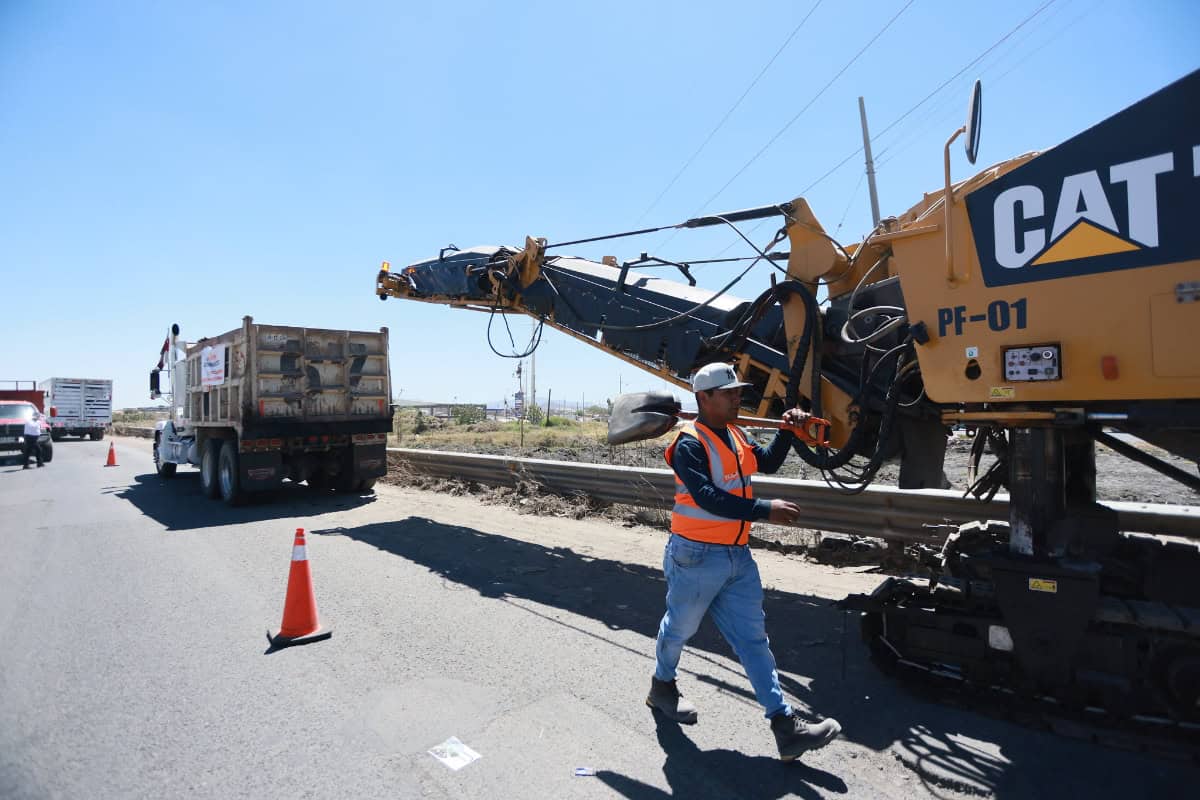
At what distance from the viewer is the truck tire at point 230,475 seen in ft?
35.8

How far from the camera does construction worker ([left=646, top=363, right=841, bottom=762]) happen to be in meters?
3.20

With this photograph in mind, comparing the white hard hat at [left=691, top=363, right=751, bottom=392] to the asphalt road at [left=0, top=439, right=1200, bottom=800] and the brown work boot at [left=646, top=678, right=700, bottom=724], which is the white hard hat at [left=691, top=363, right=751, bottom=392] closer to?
the brown work boot at [left=646, top=678, right=700, bottom=724]

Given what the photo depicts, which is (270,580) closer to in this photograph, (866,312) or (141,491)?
(866,312)

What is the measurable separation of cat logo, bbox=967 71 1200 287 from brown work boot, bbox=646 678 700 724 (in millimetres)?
2760

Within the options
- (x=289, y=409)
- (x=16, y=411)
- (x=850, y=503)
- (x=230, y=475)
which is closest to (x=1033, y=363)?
(x=850, y=503)

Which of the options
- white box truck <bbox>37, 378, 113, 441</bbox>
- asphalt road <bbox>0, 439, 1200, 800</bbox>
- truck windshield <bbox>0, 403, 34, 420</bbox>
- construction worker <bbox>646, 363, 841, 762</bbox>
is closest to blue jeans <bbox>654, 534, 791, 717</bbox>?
construction worker <bbox>646, 363, 841, 762</bbox>

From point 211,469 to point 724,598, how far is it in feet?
38.6

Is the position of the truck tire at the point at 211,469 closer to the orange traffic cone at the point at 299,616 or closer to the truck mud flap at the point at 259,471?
the truck mud flap at the point at 259,471

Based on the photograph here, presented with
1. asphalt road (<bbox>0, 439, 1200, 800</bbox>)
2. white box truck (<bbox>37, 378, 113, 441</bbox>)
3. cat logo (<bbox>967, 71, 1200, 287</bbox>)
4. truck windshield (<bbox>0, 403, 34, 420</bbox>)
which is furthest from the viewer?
white box truck (<bbox>37, 378, 113, 441</bbox>)

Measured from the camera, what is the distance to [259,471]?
1084 centimetres

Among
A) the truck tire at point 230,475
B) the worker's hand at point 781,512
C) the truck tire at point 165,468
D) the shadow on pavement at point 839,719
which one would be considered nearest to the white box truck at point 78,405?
the truck tire at point 165,468

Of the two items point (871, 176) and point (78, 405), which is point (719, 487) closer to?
point (871, 176)

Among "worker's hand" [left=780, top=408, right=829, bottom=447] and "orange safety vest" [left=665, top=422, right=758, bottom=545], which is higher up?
"worker's hand" [left=780, top=408, right=829, bottom=447]

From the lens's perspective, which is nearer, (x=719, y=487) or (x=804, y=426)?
(x=719, y=487)
